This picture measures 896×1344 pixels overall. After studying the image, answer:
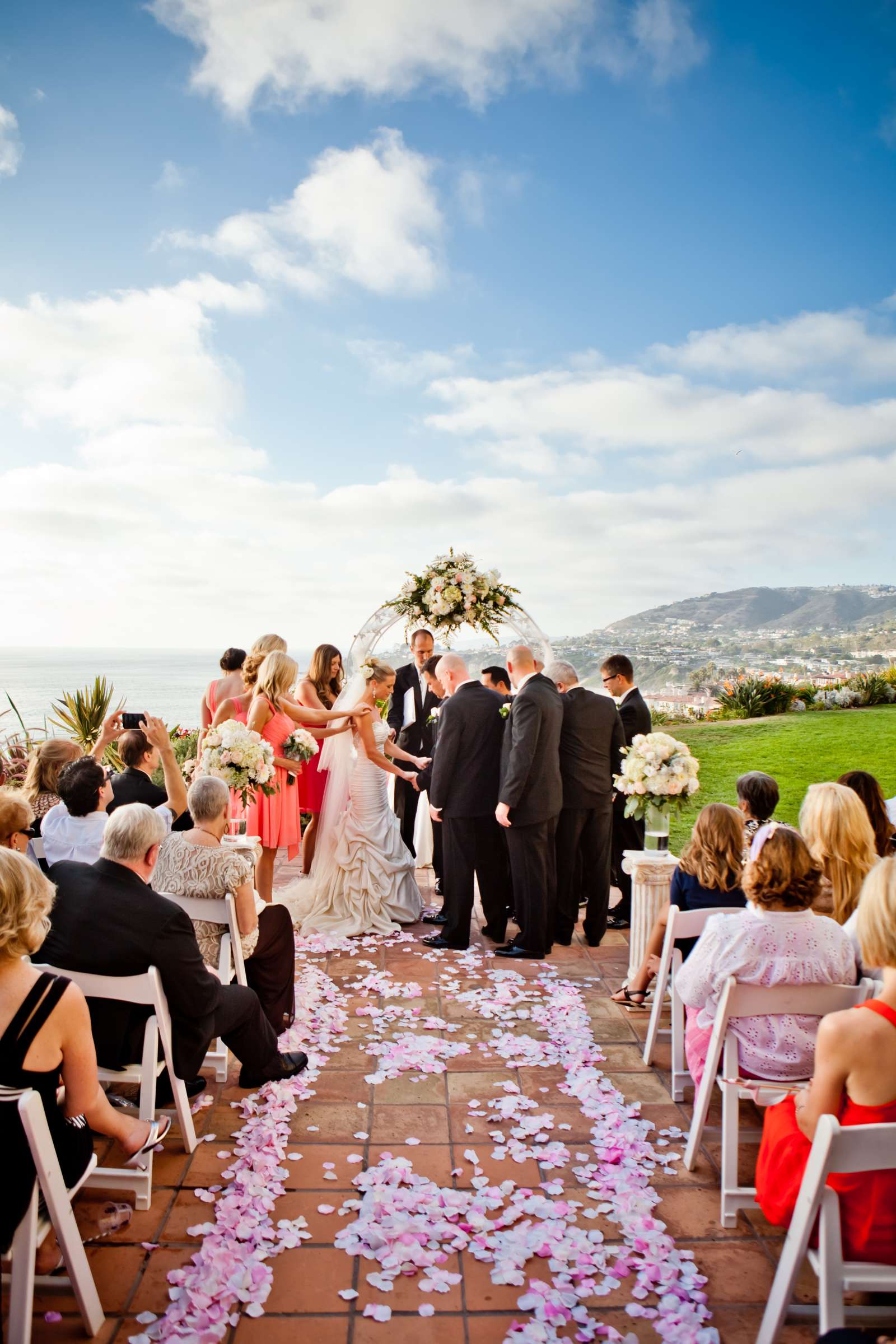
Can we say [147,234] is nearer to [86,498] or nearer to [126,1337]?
[126,1337]

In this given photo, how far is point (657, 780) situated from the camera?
474 cm

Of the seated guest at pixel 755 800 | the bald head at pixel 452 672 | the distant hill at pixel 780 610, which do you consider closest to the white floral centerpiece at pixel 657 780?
the seated guest at pixel 755 800

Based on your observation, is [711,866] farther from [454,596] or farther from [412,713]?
[454,596]

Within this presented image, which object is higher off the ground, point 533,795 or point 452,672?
point 452,672

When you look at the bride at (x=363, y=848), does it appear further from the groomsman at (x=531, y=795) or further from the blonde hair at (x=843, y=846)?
the blonde hair at (x=843, y=846)

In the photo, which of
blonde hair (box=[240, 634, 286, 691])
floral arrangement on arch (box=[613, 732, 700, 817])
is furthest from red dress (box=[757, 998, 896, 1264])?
blonde hair (box=[240, 634, 286, 691])

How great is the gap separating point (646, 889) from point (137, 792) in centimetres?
298

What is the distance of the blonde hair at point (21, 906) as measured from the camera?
2.09m

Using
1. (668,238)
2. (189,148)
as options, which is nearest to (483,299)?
(668,238)

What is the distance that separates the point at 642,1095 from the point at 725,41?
38.4 feet

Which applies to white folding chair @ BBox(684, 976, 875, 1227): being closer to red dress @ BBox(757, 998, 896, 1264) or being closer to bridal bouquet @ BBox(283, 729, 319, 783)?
red dress @ BBox(757, 998, 896, 1264)

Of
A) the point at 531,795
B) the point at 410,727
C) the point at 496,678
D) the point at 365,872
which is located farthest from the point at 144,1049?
the point at 410,727

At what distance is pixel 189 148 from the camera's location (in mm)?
9898

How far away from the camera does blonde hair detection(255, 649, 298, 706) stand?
5715mm
